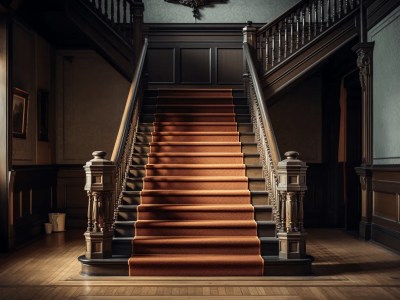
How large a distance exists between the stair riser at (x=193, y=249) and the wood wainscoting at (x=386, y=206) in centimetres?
217

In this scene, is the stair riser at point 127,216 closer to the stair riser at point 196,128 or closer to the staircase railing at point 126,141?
the staircase railing at point 126,141

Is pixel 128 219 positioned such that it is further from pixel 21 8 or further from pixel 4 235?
pixel 21 8

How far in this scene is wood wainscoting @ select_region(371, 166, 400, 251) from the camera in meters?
6.84

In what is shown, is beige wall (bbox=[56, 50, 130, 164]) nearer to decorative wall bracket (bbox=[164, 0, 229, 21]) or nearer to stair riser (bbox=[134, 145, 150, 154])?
decorative wall bracket (bbox=[164, 0, 229, 21])

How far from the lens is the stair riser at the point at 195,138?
7.62m

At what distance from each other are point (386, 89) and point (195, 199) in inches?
116

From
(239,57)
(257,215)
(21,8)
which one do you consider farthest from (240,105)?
(21,8)

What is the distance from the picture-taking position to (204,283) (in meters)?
5.13

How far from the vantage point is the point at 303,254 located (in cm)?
556

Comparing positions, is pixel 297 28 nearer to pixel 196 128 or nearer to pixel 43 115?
pixel 196 128

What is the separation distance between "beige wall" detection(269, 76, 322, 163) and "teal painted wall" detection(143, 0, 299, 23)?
5.06 ft

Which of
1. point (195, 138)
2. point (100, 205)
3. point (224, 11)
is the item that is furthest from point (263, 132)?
point (224, 11)

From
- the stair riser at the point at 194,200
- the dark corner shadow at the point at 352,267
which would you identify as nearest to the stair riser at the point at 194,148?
the stair riser at the point at 194,200

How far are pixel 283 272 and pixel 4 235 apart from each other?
3.49 metres
